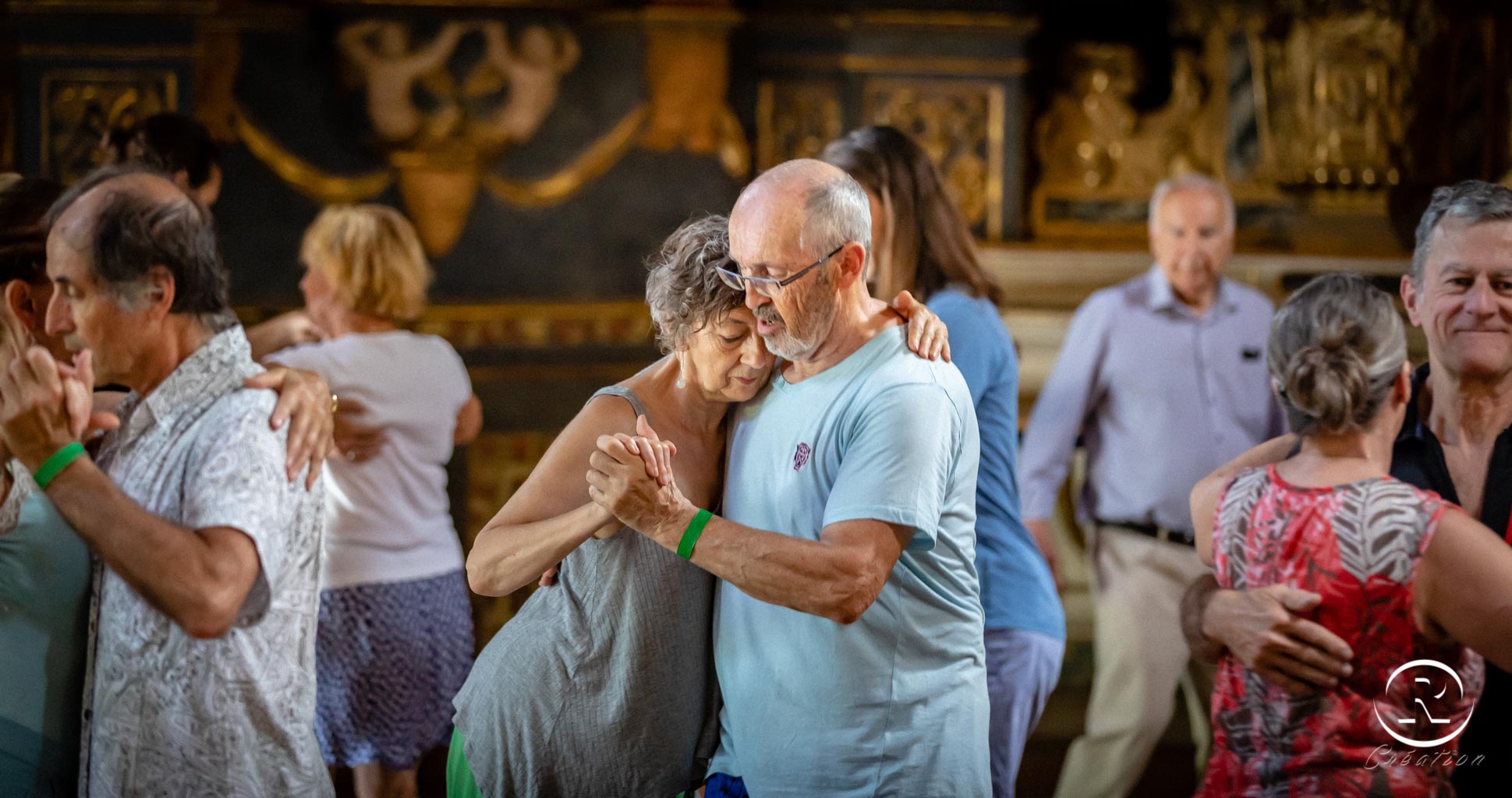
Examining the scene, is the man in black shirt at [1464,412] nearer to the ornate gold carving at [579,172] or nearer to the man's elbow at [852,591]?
the man's elbow at [852,591]

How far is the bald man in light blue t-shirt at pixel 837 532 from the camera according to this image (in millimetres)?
2006

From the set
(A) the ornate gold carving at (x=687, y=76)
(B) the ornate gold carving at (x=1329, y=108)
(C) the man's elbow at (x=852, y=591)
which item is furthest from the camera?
(B) the ornate gold carving at (x=1329, y=108)

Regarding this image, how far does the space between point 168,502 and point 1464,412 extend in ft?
6.88

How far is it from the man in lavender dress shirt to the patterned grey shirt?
89.4 inches

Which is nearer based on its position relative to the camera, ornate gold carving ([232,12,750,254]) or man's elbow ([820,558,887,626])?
man's elbow ([820,558,887,626])

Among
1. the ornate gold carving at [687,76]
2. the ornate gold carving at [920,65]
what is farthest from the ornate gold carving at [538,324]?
the ornate gold carving at [920,65]

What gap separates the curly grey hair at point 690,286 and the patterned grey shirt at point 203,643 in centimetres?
63

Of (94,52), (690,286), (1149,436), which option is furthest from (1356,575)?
(94,52)

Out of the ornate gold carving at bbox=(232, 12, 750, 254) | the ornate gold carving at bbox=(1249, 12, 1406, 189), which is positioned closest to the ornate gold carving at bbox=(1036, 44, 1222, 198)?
the ornate gold carving at bbox=(1249, 12, 1406, 189)

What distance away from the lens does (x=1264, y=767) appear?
7.37 feet

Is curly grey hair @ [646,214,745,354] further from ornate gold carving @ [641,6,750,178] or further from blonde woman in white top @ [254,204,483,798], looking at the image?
ornate gold carving @ [641,6,750,178]

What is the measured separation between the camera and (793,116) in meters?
5.96

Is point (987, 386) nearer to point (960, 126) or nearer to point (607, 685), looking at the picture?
point (607, 685)

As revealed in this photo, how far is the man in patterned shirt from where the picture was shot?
208 cm
